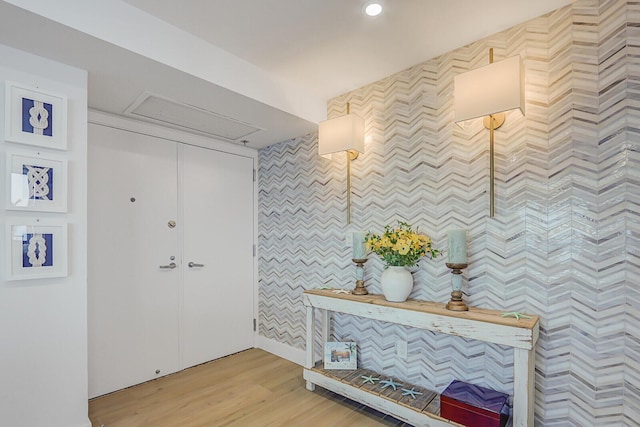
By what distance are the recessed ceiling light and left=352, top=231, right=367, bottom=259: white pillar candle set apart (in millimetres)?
1422

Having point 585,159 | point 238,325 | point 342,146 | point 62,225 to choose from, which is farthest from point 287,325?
point 585,159

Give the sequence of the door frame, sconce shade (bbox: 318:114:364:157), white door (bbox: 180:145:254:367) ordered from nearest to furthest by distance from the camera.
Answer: sconce shade (bbox: 318:114:364:157)
the door frame
white door (bbox: 180:145:254:367)

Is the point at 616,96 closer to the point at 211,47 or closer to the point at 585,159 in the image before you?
the point at 585,159

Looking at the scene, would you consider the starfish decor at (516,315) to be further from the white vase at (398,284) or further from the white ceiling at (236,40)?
the white ceiling at (236,40)

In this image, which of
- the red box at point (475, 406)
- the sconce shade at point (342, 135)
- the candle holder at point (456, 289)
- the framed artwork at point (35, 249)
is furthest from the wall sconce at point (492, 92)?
the framed artwork at point (35, 249)

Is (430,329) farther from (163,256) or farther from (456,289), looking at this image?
(163,256)

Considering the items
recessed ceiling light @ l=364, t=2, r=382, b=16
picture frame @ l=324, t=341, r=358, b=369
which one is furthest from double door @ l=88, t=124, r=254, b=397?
recessed ceiling light @ l=364, t=2, r=382, b=16

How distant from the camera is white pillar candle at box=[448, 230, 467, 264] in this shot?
1.98 m

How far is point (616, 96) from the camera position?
66.5 inches

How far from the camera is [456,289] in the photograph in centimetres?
201

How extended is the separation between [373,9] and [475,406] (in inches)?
86.3

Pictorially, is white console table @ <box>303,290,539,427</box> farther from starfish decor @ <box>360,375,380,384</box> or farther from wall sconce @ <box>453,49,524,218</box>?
wall sconce @ <box>453,49,524,218</box>

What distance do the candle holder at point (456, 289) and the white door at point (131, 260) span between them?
229cm

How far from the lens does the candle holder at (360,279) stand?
2.52 meters
